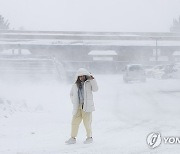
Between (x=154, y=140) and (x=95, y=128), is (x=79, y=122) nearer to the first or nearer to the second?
(x=154, y=140)

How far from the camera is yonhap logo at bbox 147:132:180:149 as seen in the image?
7.67m

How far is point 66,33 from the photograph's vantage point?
6369cm

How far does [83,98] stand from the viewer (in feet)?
27.1

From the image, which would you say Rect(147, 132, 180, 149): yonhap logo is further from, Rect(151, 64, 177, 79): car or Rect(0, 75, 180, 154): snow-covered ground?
Rect(151, 64, 177, 79): car

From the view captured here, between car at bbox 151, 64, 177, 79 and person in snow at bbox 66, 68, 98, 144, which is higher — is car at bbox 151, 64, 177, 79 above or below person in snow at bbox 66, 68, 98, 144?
above

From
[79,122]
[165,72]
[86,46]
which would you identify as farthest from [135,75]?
[86,46]

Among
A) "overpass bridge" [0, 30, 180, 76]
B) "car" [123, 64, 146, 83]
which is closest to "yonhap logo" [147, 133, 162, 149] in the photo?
"car" [123, 64, 146, 83]

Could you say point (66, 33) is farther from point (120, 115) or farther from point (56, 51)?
point (120, 115)

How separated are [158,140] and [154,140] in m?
0.09

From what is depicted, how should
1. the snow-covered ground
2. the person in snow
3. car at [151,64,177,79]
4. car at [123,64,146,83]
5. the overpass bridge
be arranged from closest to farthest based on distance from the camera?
the snow-covered ground, the person in snow, car at [123,64,146,83], car at [151,64,177,79], the overpass bridge

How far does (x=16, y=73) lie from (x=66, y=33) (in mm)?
33925

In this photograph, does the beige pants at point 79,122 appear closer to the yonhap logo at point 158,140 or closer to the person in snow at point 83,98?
the person in snow at point 83,98

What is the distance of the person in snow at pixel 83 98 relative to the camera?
814 cm

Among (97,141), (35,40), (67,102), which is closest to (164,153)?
Answer: (97,141)
